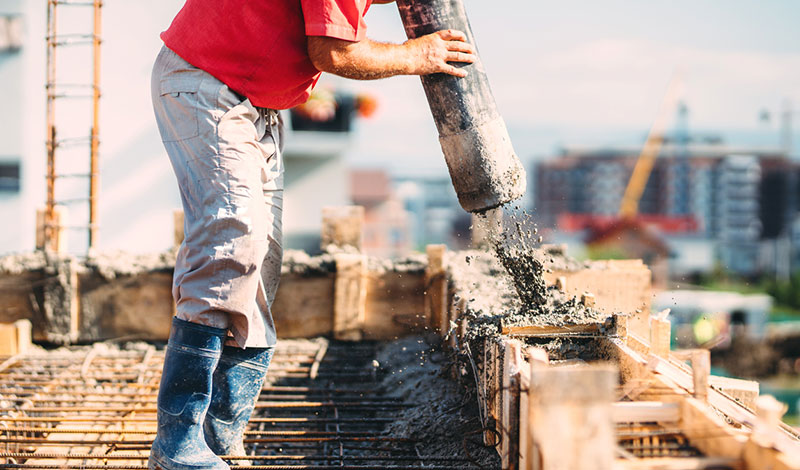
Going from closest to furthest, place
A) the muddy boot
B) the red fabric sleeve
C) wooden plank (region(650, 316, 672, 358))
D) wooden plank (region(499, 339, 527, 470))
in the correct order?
wooden plank (region(499, 339, 527, 470)) → the red fabric sleeve → the muddy boot → wooden plank (region(650, 316, 672, 358))

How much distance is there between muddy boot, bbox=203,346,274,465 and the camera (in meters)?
2.61

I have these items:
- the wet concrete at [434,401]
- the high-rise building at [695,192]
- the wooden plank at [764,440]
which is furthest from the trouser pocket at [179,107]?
the high-rise building at [695,192]

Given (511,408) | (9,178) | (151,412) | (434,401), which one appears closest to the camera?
(511,408)

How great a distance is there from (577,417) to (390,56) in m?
1.48


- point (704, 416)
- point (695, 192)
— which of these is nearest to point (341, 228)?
point (704, 416)

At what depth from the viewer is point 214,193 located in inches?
92.7

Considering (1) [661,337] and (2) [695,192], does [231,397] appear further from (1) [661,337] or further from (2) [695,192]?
(2) [695,192]

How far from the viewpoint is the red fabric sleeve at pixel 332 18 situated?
2283 millimetres

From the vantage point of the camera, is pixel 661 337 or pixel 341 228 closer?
pixel 661 337

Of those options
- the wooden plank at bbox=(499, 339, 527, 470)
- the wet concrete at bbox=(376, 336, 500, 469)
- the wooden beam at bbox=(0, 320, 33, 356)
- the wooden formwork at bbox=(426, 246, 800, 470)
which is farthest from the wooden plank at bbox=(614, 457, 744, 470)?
the wooden beam at bbox=(0, 320, 33, 356)

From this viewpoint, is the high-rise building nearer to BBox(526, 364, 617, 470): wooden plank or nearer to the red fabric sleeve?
the red fabric sleeve

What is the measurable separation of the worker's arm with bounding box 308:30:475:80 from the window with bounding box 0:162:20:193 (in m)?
14.7

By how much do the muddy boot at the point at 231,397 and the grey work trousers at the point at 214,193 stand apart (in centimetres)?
11

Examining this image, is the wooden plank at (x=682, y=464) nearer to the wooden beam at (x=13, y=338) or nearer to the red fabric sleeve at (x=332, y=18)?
the red fabric sleeve at (x=332, y=18)
